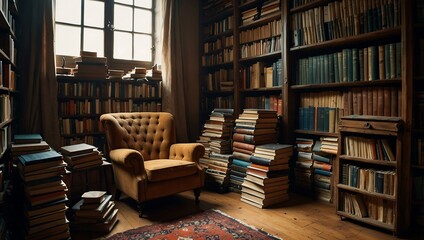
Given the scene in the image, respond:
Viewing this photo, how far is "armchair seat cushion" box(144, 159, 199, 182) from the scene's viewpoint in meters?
2.69

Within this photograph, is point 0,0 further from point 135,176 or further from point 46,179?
point 135,176

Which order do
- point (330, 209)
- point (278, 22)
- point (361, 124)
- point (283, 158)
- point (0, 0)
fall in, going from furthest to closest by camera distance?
point (278, 22) → point (283, 158) → point (330, 209) → point (361, 124) → point (0, 0)

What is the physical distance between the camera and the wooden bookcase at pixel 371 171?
2.29 m

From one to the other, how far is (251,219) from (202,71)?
2652mm

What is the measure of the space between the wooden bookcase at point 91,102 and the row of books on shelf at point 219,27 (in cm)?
132

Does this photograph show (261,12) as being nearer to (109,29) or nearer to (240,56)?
(240,56)

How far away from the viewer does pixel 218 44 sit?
4422mm

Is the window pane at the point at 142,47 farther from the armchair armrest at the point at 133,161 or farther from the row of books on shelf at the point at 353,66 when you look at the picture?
the row of books on shelf at the point at 353,66

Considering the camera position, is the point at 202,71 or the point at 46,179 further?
the point at 202,71

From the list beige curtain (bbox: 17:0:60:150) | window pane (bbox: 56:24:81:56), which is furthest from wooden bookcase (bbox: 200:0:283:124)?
beige curtain (bbox: 17:0:60:150)

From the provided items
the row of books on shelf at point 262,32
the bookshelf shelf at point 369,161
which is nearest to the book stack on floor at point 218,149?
the row of books on shelf at point 262,32

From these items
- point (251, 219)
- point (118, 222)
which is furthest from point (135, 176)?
point (251, 219)

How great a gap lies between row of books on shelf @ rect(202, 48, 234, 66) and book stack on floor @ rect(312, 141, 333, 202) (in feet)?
5.81

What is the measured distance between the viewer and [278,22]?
350cm
